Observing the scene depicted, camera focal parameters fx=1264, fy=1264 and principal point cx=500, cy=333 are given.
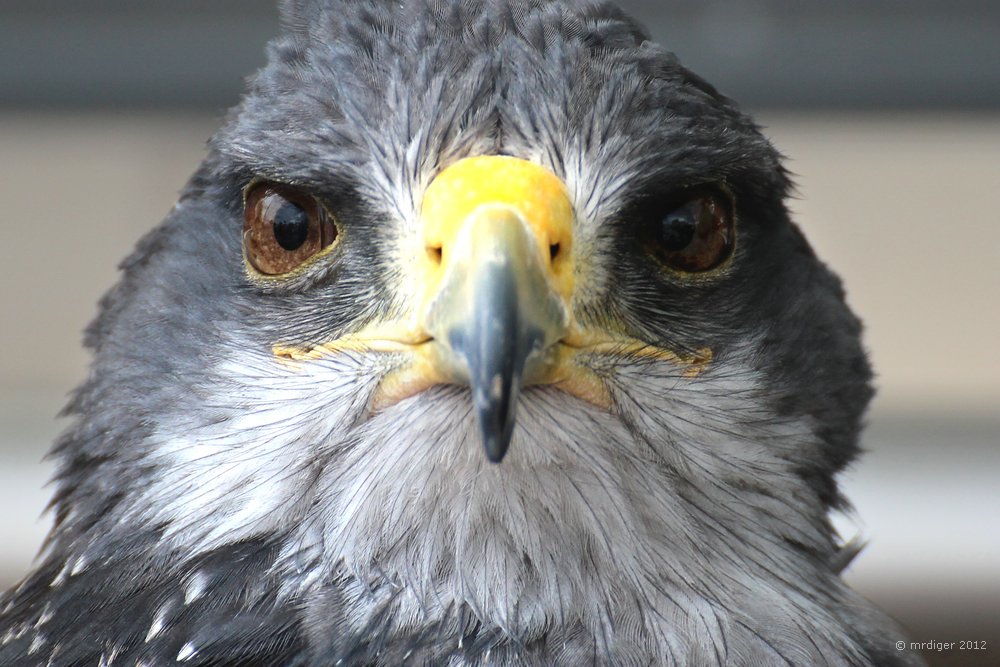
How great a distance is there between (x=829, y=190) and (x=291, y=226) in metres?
4.11

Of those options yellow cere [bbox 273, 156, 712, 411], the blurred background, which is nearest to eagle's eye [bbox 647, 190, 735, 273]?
yellow cere [bbox 273, 156, 712, 411]

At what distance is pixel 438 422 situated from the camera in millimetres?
2131

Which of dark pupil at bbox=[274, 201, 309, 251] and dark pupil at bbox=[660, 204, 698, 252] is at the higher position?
dark pupil at bbox=[660, 204, 698, 252]

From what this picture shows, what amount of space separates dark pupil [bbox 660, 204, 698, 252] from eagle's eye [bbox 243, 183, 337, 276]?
2.01ft

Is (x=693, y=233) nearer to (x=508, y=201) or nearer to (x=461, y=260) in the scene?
(x=508, y=201)

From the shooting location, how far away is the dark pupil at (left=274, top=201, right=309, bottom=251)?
2.33m

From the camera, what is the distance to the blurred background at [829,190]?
4.37 meters

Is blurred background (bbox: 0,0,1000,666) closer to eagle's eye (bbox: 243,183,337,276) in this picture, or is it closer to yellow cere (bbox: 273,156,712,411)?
eagle's eye (bbox: 243,183,337,276)

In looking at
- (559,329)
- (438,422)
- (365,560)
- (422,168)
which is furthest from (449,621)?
(422,168)

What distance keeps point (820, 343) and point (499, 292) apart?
987 millimetres

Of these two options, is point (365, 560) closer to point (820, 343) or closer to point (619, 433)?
point (619, 433)

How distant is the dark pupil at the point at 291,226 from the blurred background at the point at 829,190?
7.08ft

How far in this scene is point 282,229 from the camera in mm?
2344

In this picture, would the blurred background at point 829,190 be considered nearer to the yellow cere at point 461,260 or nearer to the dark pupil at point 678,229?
the dark pupil at point 678,229
